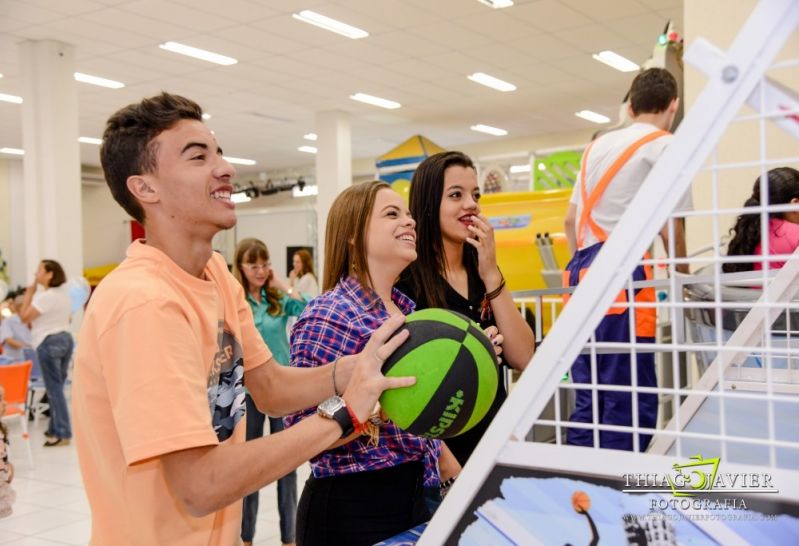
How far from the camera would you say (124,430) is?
1.23 m

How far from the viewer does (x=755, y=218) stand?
10.0 feet

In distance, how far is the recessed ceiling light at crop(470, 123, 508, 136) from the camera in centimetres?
1525

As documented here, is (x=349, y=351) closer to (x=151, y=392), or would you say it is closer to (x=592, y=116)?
(x=151, y=392)

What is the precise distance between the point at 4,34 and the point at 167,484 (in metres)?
8.87

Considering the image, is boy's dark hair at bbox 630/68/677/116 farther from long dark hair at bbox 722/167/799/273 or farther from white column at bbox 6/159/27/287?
white column at bbox 6/159/27/287

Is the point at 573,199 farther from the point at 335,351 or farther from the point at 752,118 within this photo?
the point at 752,118

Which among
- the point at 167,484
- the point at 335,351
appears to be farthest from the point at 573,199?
the point at 167,484

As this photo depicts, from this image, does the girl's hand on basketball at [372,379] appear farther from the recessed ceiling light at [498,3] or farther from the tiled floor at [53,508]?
the recessed ceiling light at [498,3]

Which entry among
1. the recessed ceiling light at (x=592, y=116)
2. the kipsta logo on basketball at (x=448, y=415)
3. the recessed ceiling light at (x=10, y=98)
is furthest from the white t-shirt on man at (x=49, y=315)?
the recessed ceiling light at (x=592, y=116)

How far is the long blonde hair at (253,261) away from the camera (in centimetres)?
446

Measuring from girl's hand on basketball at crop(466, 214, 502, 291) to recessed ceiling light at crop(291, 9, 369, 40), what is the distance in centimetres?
643

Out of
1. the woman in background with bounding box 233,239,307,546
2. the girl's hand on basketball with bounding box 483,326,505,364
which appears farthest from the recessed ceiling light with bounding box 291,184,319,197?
the girl's hand on basketball with bounding box 483,326,505,364

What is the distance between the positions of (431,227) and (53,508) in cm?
391

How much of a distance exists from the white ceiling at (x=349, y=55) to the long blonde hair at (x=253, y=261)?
13.7ft
